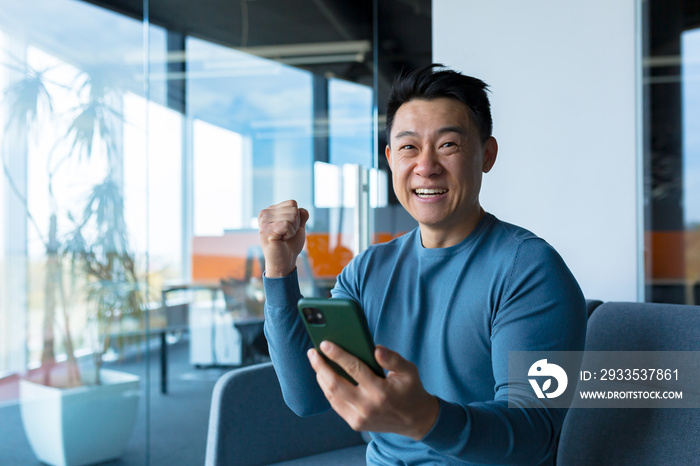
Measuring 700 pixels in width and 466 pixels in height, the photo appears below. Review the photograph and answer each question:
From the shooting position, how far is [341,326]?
825 mm

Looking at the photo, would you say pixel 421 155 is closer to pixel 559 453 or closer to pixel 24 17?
pixel 559 453

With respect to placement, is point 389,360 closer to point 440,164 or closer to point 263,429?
point 440,164

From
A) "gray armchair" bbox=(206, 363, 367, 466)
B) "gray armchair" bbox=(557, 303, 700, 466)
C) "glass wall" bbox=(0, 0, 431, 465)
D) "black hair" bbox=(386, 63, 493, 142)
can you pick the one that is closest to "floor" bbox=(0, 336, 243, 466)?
"glass wall" bbox=(0, 0, 431, 465)

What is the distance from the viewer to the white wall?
2016 millimetres

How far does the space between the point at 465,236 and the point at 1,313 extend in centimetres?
224

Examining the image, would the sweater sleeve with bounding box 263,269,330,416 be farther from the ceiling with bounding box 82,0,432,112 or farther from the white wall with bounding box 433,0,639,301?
the ceiling with bounding box 82,0,432,112

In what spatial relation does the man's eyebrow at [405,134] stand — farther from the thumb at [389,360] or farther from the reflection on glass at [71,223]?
the reflection on glass at [71,223]

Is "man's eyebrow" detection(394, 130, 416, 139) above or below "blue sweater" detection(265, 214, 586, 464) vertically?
above

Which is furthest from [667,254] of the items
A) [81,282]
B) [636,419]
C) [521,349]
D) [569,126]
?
[81,282]

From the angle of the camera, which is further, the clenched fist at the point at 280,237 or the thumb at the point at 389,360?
the clenched fist at the point at 280,237

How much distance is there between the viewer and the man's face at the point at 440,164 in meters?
1.24

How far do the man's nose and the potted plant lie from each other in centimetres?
205

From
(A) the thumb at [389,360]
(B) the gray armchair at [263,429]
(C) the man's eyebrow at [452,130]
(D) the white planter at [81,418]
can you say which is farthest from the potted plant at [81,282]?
(A) the thumb at [389,360]

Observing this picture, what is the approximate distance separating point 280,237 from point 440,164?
1.27ft
